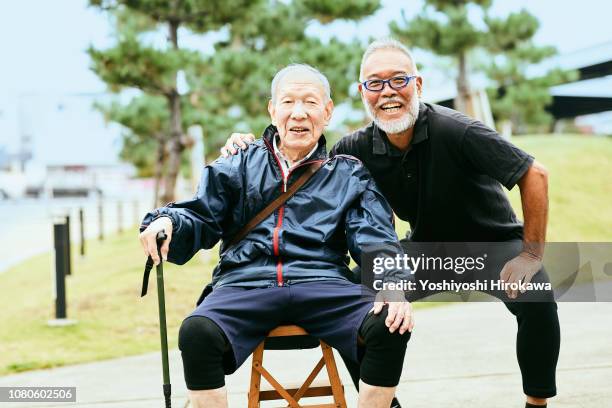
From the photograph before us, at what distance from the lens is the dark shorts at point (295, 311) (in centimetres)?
262

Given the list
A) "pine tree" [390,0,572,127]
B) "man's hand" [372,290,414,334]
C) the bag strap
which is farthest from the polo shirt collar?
"pine tree" [390,0,572,127]

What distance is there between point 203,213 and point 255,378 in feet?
2.12

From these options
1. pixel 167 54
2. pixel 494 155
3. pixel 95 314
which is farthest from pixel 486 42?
pixel 494 155

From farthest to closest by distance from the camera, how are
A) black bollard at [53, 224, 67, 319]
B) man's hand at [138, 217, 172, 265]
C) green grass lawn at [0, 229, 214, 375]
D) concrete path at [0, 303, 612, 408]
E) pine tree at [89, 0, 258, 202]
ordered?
pine tree at [89, 0, 258, 202]
black bollard at [53, 224, 67, 319]
green grass lawn at [0, 229, 214, 375]
concrete path at [0, 303, 612, 408]
man's hand at [138, 217, 172, 265]

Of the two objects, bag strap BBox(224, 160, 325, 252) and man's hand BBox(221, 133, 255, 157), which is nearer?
bag strap BBox(224, 160, 325, 252)

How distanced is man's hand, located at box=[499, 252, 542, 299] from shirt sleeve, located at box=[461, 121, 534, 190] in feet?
1.00

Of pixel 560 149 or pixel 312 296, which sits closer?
pixel 312 296

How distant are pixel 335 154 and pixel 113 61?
284 inches

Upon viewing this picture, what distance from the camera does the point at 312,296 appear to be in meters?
2.67

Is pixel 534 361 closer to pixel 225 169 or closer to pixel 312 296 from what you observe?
pixel 312 296

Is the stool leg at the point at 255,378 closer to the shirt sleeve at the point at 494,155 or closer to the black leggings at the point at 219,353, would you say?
the black leggings at the point at 219,353

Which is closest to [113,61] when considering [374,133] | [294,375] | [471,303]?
[471,303]

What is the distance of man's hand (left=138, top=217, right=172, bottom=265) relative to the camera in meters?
2.61

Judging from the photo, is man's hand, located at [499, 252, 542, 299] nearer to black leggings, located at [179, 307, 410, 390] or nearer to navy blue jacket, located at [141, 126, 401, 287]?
navy blue jacket, located at [141, 126, 401, 287]
